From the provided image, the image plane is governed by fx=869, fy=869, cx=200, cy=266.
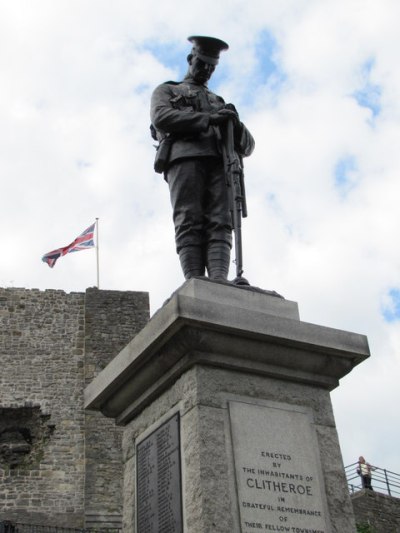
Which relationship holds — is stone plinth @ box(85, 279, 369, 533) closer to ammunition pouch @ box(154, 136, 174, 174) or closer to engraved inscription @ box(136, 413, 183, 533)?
engraved inscription @ box(136, 413, 183, 533)

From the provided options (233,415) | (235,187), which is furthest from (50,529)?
(233,415)

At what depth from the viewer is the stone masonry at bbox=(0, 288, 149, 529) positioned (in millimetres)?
24891

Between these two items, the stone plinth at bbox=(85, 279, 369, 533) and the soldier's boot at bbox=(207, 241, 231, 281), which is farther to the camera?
the soldier's boot at bbox=(207, 241, 231, 281)

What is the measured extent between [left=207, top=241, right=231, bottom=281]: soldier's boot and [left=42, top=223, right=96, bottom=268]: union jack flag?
2398 cm

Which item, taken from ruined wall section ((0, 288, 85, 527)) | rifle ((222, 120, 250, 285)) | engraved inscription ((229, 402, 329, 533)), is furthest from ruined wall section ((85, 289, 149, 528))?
engraved inscription ((229, 402, 329, 533))

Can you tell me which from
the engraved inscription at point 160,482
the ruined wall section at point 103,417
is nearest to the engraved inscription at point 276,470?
the engraved inscription at point 160,482

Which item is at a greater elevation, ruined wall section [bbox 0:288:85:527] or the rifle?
ruined wall section [bbox 0:288:85:527]

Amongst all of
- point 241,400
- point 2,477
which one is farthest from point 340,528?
point 2,477

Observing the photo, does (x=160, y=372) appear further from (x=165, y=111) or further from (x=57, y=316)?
(x=57, y=316)

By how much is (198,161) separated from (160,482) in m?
2.08

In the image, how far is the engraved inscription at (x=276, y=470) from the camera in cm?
440

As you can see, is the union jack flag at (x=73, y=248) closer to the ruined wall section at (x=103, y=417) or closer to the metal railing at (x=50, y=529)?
the ruined wall section at (x=103, y=417)

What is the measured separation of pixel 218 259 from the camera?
17.7 ft

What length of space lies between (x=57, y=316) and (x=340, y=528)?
82.1ft
